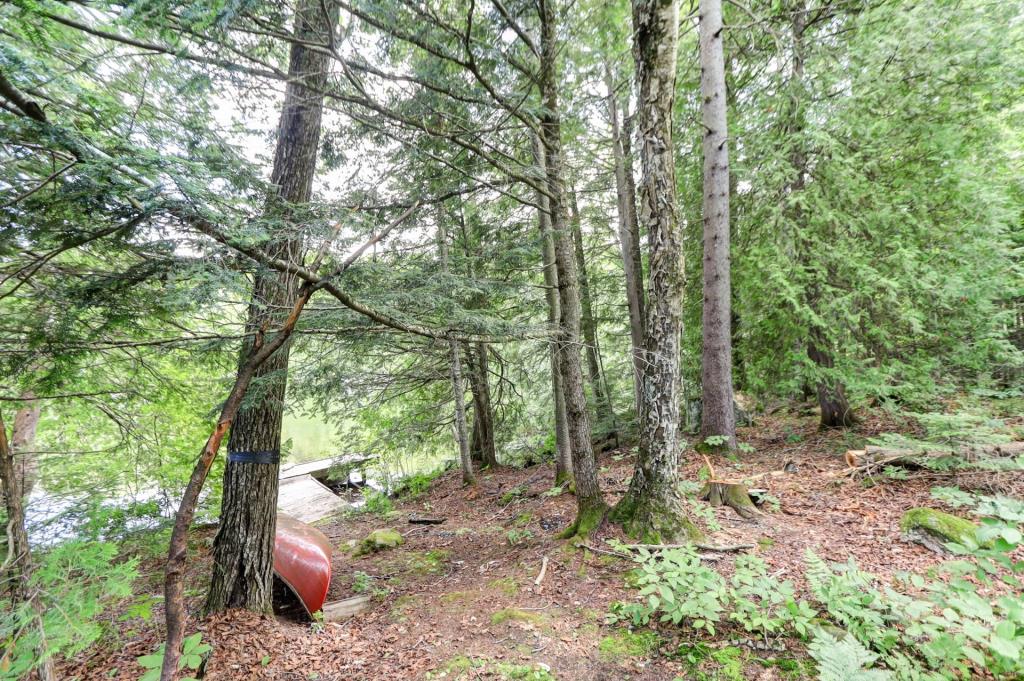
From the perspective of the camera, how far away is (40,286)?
9.00ft

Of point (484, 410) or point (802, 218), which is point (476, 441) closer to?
point (484, 410)

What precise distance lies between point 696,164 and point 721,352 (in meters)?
3.42

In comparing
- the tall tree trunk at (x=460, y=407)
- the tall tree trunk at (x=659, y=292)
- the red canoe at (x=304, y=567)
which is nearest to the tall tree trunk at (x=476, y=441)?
the tall tree trunk at (x=460, y=407)

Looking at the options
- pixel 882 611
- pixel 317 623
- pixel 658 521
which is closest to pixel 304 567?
pixel 317 623

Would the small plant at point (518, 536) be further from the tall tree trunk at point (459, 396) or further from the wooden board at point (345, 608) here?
the tall tree trunk at point (459, 396)

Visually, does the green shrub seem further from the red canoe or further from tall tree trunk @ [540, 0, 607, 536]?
tall tree trunk @ [540, 0, 607, 536]

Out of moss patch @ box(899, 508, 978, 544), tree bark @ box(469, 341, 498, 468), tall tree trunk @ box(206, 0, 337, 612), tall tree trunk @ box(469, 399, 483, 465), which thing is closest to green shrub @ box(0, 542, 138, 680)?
tall tree trunk @ box(206, 0, 337, 612)

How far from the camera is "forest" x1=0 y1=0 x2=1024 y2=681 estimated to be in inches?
90.2

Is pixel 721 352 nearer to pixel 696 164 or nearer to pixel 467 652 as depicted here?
pixel 696 164

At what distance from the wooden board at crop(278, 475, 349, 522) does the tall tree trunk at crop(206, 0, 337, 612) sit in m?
5.18

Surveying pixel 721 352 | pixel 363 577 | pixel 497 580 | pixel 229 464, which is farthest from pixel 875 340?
pixel 229 464

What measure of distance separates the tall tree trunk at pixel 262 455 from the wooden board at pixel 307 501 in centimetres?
518

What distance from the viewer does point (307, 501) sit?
976 cm

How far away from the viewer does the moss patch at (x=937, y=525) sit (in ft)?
11.8
